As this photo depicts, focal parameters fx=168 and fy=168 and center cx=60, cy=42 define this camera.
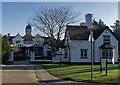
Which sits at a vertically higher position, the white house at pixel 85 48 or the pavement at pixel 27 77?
the white house at pixel 85 48

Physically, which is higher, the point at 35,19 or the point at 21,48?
the point at 35,19

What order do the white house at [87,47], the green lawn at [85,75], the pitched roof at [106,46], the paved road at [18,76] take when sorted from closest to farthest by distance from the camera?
1. the green lawn at [85,75]
2. the paved road at [18,76]
3. the pitched roof at [106,46]
4. the white house at [87,47]

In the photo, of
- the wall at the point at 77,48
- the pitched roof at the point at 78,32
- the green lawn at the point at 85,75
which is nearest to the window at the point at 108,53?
the wall at the point at 77,48

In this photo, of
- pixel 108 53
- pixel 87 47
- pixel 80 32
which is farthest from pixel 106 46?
pixel 80 32

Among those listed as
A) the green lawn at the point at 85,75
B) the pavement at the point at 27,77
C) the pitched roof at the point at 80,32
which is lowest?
the pavement at the point at 27,77

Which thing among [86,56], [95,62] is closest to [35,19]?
[86,56]

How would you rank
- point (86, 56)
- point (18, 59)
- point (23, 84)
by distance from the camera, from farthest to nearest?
point (18, 59), point (86, 56), point (23, 84)

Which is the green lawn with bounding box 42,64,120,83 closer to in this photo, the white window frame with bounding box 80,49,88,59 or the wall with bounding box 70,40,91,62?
the wall with bounding box 70,40,91,62

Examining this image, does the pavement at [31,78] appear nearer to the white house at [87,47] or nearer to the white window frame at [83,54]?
the white house at [87,47]

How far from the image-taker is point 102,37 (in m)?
30.9

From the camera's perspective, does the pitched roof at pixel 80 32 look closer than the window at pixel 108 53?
No

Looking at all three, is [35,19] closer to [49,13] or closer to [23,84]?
[49,13]

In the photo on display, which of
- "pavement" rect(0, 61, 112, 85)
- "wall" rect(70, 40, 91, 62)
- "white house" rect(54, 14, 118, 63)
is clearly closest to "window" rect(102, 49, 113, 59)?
"white house" rect(54, 14, 118, 63)

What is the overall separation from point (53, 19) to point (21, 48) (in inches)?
695
